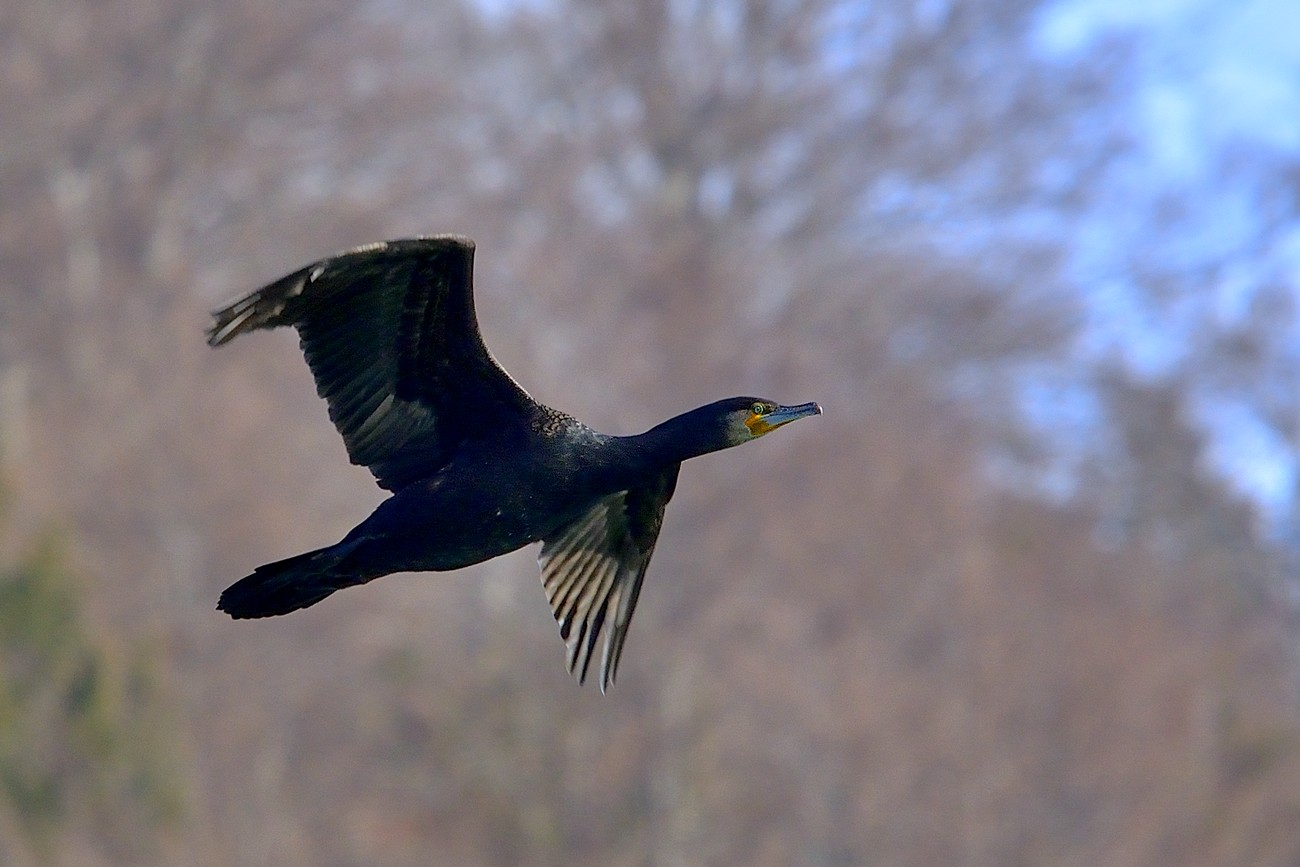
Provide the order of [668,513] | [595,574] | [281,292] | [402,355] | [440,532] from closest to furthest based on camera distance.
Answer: [281,292], [440,532], [402,355], [595,574], [668,513]

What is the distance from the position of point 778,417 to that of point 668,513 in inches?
672

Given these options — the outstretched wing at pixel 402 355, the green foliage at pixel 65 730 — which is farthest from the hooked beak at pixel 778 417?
the green foliage at pixel 65 730

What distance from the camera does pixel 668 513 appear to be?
24359mm

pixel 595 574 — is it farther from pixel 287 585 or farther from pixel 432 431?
pixel 287 585

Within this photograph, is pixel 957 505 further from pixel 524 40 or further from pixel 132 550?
pixel 524 40

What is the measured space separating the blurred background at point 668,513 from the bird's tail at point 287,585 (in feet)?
34.9

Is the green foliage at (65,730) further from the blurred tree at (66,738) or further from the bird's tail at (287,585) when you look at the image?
the bird's tail at (287,585)

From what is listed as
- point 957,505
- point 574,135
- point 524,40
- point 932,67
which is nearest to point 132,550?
point 957,505

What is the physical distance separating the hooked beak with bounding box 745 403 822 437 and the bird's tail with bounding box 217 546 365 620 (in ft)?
4.29

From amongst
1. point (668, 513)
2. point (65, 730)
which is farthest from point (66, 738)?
point (668, 513)

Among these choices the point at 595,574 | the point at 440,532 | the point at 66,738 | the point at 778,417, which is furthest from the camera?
the point at 66,738

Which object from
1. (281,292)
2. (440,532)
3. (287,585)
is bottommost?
(287,585)

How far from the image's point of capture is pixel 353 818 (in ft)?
69.5

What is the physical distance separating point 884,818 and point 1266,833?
14.6 feet
